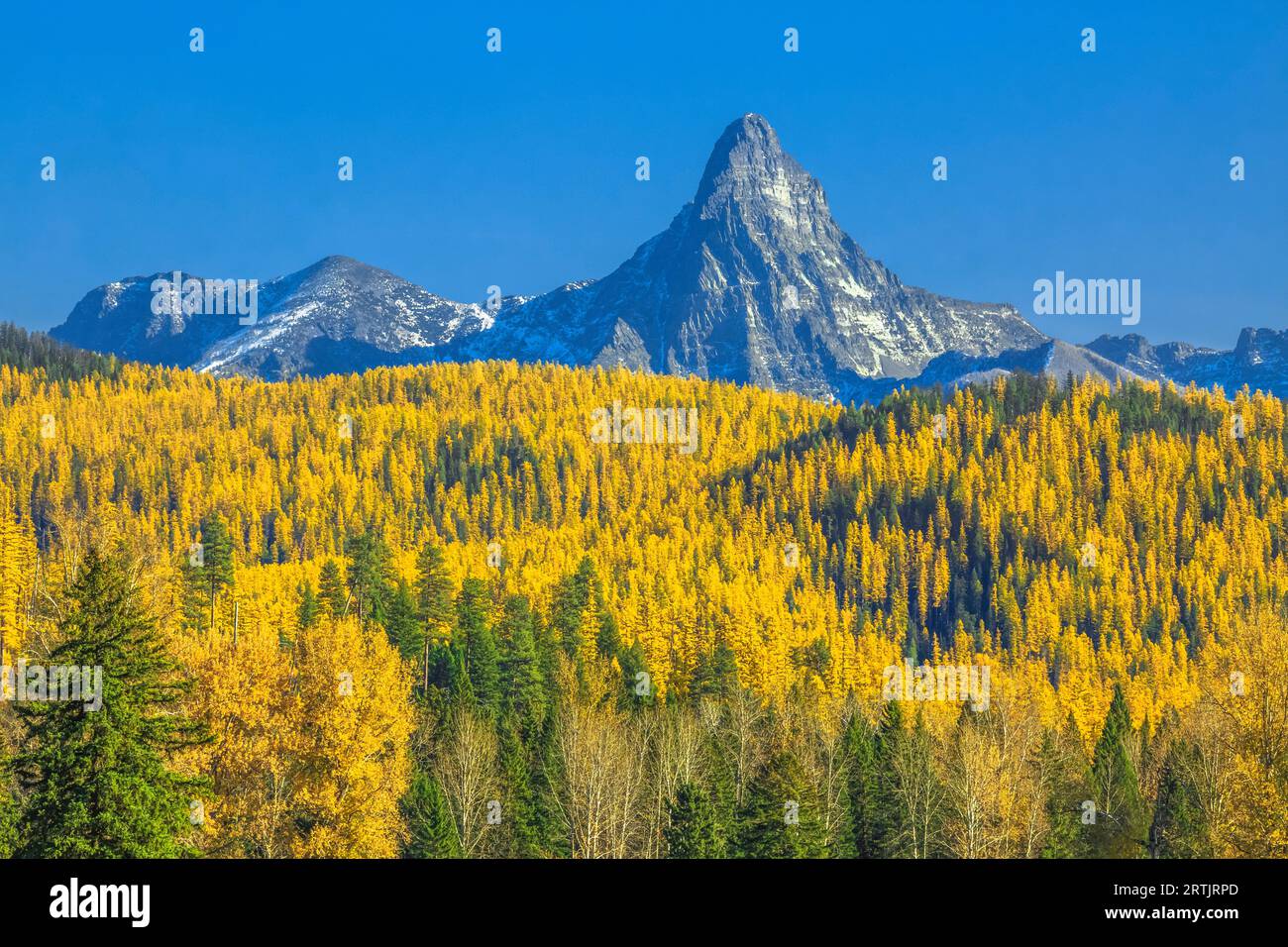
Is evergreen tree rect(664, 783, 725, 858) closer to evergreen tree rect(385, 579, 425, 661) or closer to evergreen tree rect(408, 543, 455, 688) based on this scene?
evergreen tree rect(385, 579, 425, 661)

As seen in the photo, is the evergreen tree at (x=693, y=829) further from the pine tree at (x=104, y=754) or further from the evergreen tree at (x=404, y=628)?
the evergreen tree at (x=404, y=628)

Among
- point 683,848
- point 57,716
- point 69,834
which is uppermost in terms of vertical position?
point 57,716

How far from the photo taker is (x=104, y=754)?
120 ft

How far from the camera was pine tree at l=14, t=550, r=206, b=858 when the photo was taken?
119 ft

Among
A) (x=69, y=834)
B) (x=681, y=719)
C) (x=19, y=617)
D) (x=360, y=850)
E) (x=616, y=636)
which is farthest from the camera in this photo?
(x=616, y=636)

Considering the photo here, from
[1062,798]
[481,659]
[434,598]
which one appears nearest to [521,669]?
[481,659]

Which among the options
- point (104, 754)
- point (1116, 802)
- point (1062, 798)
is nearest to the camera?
point (104, 754)

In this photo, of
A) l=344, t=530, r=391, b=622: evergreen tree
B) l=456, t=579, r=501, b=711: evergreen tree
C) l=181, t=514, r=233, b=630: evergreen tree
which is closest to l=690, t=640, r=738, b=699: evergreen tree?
l=456, t=579, r=501, b=711: evergreen tree

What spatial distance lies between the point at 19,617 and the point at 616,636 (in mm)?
46846

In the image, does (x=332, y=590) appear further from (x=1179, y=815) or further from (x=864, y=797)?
(x=1179, y=815)

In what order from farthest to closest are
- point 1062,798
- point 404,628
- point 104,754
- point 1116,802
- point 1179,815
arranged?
point 404,628 → point 1116,802 → point 1062,798 → point 1179,815 → point 104,754

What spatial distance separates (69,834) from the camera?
3619 centimetres
